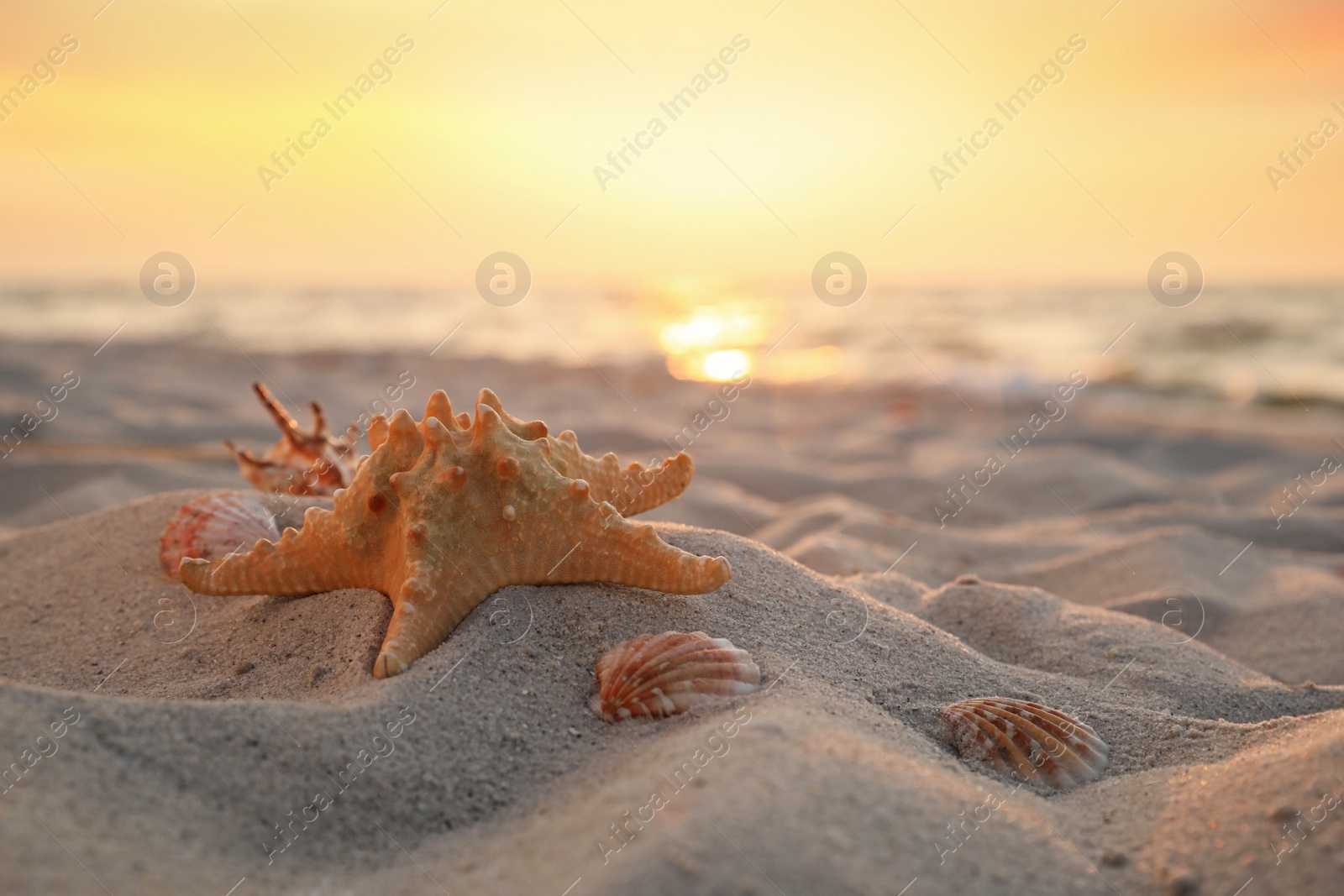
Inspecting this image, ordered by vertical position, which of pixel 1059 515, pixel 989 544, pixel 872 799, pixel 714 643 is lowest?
pixel 1059 515

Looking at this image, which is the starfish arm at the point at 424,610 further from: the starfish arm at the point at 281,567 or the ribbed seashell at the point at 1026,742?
the ribbed seashell at the point at 1026,742

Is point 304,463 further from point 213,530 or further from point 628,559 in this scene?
point 628,559

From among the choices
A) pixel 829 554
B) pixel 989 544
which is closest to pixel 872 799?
Answer: pixel 829 554

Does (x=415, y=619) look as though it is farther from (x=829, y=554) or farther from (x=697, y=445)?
(x=697, y=445)


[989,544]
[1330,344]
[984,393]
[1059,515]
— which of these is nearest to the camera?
[989,544]

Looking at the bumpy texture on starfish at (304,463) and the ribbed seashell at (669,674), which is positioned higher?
the bumpy texture on starfish at (304,463)

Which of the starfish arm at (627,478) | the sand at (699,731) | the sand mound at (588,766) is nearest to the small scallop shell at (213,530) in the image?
the sand at (699,731)

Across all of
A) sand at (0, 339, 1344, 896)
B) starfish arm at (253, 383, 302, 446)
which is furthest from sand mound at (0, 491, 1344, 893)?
starfish arm at (253, 383, 302, 446)

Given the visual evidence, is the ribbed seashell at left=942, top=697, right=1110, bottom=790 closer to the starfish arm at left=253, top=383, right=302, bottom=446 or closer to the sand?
the sand
